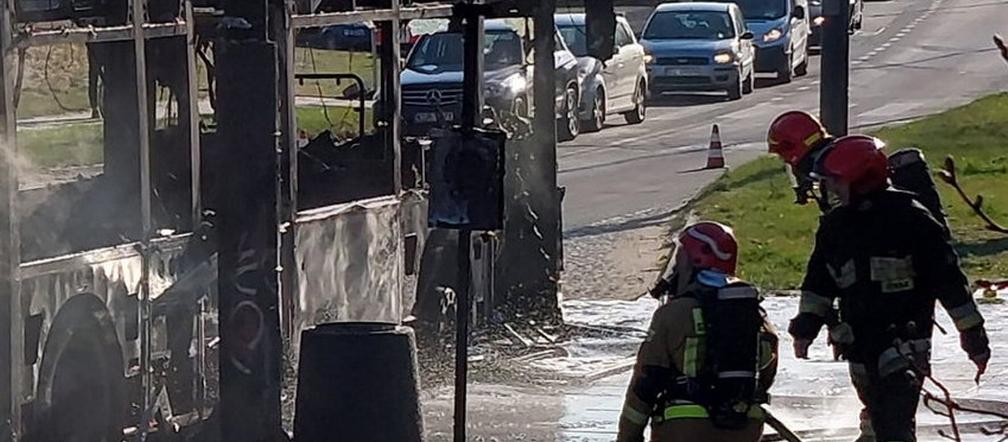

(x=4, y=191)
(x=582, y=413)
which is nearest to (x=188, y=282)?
(x=4, y=191)

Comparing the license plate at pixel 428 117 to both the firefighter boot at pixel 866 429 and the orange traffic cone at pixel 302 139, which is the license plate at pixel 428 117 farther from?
the firefighter boot at pixel 866 429

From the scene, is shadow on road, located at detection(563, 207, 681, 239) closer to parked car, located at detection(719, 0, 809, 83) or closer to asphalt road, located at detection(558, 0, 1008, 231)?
asphalt road, located at detection(558, 0, 1008, 231)

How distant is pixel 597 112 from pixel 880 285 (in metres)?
20.4

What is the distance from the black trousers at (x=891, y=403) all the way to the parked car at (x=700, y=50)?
23.9m

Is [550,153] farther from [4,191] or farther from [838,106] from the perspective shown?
[4,191]

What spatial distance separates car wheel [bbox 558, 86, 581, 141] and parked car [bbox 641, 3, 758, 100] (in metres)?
5.01

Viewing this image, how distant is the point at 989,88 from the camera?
33906mm

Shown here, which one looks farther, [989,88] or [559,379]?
[989,88]

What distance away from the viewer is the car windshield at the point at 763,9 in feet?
117

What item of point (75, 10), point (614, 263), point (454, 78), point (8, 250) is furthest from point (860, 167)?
point (454, 78)

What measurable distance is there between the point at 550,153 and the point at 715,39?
63.3 ft

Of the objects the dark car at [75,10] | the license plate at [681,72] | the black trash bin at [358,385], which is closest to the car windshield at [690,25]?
the license plate at [681,72]

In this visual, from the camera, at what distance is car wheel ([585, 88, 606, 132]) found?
27.7 metres

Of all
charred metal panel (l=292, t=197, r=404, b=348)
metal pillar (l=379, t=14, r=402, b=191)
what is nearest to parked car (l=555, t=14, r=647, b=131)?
metal pillar (l=379, t=14, r=402, b=191)
